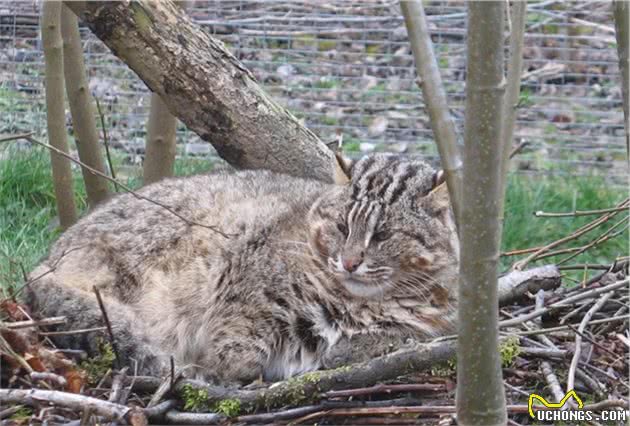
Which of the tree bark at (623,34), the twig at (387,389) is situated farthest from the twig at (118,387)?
the tree bark at (623,34)

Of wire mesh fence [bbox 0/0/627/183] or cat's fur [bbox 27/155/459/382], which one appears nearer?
cat's fur [bbox 27/155/459/382]

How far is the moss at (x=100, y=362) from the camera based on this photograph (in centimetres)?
407

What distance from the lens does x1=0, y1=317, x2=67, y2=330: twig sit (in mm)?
3957

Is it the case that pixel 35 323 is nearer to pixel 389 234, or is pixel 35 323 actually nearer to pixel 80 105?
pixel 389 234

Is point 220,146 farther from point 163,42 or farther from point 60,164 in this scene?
point 60,164

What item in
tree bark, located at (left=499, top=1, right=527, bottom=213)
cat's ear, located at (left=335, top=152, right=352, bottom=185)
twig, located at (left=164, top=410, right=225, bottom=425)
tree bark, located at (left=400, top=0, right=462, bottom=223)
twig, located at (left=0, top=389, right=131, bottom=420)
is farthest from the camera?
cat's ear, located at (left=335, top=152, right=352, bottom=185)

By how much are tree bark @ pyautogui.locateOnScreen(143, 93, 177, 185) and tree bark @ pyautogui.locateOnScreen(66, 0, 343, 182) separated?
657 mm

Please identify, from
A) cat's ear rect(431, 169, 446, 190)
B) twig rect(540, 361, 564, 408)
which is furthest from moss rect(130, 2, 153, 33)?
twig rect(540, 361, 564, 408)

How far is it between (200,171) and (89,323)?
2.75 metres

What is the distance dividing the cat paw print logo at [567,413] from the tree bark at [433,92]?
1166 mm

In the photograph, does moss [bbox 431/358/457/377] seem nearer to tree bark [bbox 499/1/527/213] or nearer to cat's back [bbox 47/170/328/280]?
cat's back [bbox 47/170/328/280]

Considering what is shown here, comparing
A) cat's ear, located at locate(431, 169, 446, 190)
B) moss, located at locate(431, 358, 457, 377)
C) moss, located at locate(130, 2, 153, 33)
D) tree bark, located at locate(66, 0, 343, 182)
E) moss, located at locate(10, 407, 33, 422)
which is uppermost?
moss, located at locate(130, 2, 153, 33)

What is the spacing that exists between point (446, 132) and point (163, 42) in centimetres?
241

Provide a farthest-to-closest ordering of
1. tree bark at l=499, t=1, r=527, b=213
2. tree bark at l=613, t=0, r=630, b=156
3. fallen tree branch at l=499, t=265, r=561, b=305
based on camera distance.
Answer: fallen tree branch at l=499, t=265, r=561, b=305 < tree bark at l=613, t=0, r=630, b=156 < tree bark at l=499, t=1, r=527, b=213
